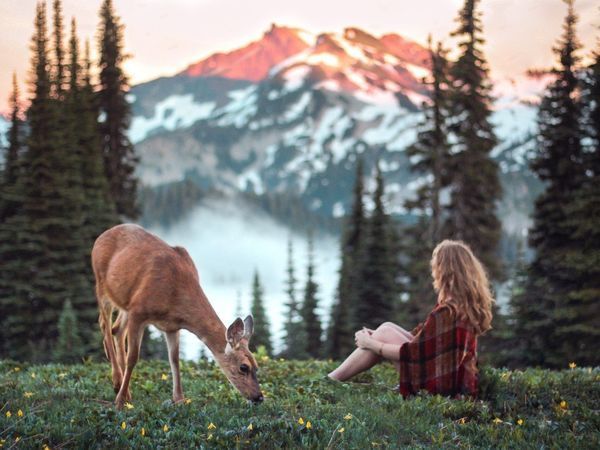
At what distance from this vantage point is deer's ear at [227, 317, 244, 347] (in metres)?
7.39

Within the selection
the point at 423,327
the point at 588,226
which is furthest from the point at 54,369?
the point at 588,226

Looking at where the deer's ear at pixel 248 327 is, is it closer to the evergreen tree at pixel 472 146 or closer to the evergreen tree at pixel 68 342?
the evergreen tree at pixel 472 146

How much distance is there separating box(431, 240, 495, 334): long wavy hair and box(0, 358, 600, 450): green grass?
93 centimetres

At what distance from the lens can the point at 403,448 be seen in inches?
238

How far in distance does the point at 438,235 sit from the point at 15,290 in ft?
77.6

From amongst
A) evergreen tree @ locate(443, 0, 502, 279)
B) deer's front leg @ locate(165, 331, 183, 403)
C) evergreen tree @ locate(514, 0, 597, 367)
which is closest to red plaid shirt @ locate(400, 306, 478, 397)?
deer's front leg @ locate(165, 331, 183, 403)

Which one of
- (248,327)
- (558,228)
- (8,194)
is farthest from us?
(8,194)

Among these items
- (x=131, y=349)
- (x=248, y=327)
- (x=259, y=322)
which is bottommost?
(x=259, y=322)

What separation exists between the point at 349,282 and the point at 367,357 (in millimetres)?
52296

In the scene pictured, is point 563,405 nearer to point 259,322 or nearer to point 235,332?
point 235,332

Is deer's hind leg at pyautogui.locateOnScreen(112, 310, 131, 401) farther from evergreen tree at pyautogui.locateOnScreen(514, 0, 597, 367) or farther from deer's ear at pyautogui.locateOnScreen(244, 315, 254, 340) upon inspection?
evergreen tree at pyautogui.locateOnScreen(514, 0, 597, 367)

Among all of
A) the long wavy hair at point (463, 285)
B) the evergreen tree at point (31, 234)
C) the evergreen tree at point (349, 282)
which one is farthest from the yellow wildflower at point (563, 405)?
the evergreen tree at point (349, 282)

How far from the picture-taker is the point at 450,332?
25.7ft

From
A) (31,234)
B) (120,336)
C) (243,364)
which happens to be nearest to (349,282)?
(31,234)
